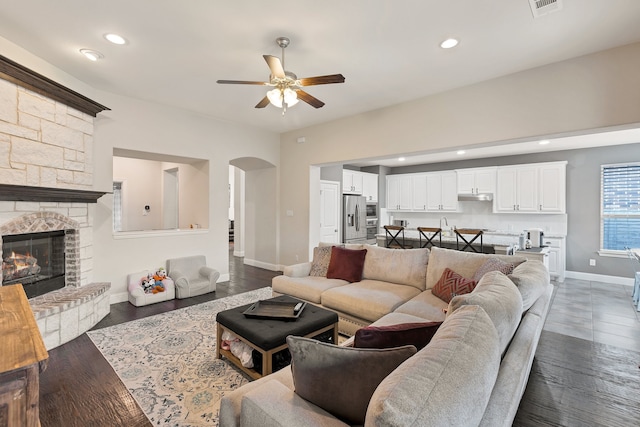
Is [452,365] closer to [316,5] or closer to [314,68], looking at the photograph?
[316,5]

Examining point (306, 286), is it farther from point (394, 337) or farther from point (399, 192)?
point (399, 192)

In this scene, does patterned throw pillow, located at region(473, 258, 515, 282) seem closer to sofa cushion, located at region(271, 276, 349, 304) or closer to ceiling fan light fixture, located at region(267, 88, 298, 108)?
sofa cushion, located at region(271, 276, 349, 304)

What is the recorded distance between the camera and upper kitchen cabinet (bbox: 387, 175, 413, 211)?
8391 millimetres

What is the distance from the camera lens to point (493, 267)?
2766 mm

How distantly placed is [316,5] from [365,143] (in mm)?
2772

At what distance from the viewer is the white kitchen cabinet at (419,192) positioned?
8.06m

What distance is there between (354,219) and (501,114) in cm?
439

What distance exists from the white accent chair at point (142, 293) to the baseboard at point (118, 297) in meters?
0.14

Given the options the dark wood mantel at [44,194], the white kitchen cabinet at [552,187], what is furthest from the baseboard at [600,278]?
the dark wood mantel at [44,194]

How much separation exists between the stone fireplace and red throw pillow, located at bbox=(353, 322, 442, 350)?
3.24 metres

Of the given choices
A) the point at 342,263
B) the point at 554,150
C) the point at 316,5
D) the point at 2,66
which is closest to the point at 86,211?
the point at 2,66

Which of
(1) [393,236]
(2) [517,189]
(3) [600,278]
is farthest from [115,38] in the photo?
(3) [600,278]

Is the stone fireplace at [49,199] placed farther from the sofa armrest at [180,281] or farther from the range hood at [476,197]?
the range hood at [476,197]

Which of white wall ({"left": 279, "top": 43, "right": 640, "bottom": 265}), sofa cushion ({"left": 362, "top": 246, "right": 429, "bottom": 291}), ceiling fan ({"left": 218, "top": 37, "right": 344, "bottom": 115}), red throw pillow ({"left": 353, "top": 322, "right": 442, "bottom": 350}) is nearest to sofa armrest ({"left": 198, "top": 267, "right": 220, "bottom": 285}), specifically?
white wall ({"left": 279, "top": 43, "right": 640, "bottom": 265})
